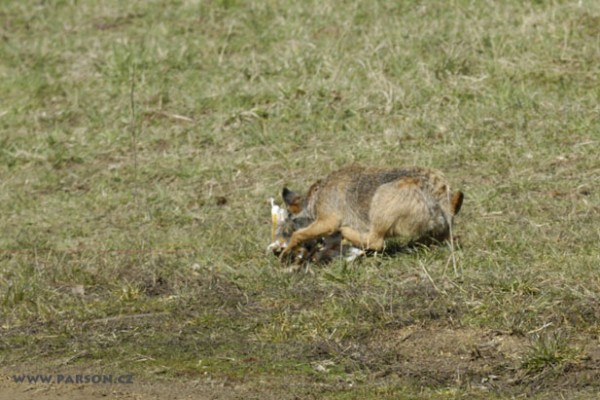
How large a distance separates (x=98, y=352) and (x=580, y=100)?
5756 millimetres

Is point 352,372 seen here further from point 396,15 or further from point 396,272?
point 396,15

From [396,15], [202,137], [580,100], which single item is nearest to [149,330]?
[202,137]

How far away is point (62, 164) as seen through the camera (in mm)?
11336

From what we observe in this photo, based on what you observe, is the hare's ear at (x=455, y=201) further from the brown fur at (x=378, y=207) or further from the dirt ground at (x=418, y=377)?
the dirt ground at (x=418, y=377)

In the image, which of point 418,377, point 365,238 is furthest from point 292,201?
point 418,377

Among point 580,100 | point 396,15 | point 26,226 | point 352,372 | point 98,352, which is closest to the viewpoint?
point 352,372

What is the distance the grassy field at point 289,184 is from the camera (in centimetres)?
656

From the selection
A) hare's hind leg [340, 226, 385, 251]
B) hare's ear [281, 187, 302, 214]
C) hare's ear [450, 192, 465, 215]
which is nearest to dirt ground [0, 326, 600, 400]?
hare's hind leg [340, 226, 385, 251]

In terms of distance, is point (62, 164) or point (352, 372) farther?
point (62, 164)

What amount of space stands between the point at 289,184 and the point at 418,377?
418cm

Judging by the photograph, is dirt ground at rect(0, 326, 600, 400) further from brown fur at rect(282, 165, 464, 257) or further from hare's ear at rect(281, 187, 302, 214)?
hare's ear at rect(281, 187, 302, 214)

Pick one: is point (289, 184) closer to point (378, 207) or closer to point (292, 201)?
point (292, 201)

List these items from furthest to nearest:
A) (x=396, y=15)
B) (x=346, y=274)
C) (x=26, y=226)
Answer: (x=396, y=15), (x=26, y=226), (x=346, y=274)

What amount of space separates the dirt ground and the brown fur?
52.9 inches
